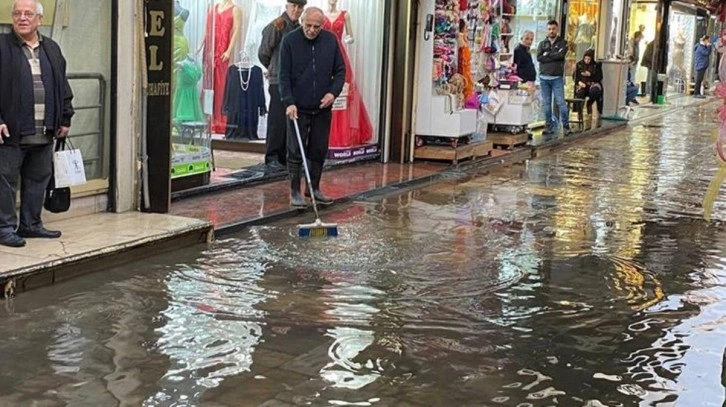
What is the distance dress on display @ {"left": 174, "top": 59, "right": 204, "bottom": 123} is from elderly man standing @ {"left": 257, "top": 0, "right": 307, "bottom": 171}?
1.13m

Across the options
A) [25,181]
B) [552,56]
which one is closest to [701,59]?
[552,56]

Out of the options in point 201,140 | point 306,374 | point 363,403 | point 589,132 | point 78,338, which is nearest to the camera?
point 363,403

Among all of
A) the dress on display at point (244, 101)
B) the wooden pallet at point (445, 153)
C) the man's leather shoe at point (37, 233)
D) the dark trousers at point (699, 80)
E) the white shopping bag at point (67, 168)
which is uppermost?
the dark trousers at point (699, 80)

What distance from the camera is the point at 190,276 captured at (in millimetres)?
6156

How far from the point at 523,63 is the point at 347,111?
17.1 ft

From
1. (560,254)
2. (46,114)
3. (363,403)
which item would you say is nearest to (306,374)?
(363,403)

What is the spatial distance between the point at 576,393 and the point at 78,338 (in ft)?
8.00

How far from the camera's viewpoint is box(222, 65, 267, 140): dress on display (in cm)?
1149

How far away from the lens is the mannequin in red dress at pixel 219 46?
390 inches

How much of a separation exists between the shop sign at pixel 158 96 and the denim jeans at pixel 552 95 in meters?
10.3

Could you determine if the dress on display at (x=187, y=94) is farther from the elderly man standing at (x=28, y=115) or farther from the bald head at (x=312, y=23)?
the elderly man standing at (x=28, y=115)

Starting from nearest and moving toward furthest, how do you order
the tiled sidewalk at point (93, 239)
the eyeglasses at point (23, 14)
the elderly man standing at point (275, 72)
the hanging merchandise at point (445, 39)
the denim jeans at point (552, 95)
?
the tiled sidewalk at point (93, 239)
the eyeglasses at point (23, 14)
the elderly man standing at point (275, 72)
the hanging merchandise at point (445, 39)
the denim jeans at point (552, 95)

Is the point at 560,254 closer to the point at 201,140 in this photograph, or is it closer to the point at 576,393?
the point at 576,393

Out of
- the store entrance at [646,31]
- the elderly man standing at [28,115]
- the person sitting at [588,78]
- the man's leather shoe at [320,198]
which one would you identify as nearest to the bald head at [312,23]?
the man's leather shoe at [320,198]
